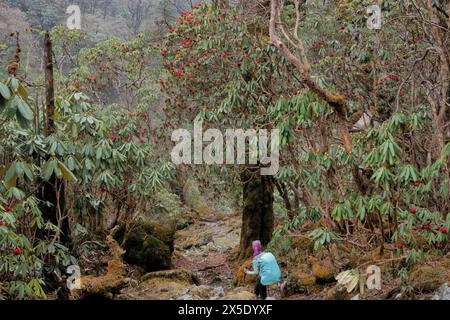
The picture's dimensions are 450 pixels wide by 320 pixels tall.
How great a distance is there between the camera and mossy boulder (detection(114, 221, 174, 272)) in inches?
415

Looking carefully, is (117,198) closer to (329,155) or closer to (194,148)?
(194,148)

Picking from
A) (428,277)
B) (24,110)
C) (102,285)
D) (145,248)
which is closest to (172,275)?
(145,248)

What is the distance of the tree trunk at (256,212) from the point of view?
1105 cm

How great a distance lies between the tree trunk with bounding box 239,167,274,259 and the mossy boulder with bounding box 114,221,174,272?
179 centimetres

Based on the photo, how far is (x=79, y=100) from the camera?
287 inches

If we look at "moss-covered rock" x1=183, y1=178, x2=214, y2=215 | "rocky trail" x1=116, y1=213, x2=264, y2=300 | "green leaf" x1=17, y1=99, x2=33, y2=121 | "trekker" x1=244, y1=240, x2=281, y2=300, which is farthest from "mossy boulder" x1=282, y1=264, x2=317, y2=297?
"moss-covered rock" x1=183, y1=178, x2=214, y2=215

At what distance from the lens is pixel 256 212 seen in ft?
36.5

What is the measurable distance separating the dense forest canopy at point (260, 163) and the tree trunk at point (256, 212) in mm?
32

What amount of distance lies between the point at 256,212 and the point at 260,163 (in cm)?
145

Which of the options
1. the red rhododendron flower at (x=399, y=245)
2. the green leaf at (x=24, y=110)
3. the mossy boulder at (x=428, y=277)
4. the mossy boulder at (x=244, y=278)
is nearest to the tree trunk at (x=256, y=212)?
the mossy boulder at (x=244, y=278)

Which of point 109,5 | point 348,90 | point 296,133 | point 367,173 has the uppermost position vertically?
point 109,5

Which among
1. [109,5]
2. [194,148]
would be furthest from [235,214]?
[109,5]

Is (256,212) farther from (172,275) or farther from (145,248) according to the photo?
(172,275)
